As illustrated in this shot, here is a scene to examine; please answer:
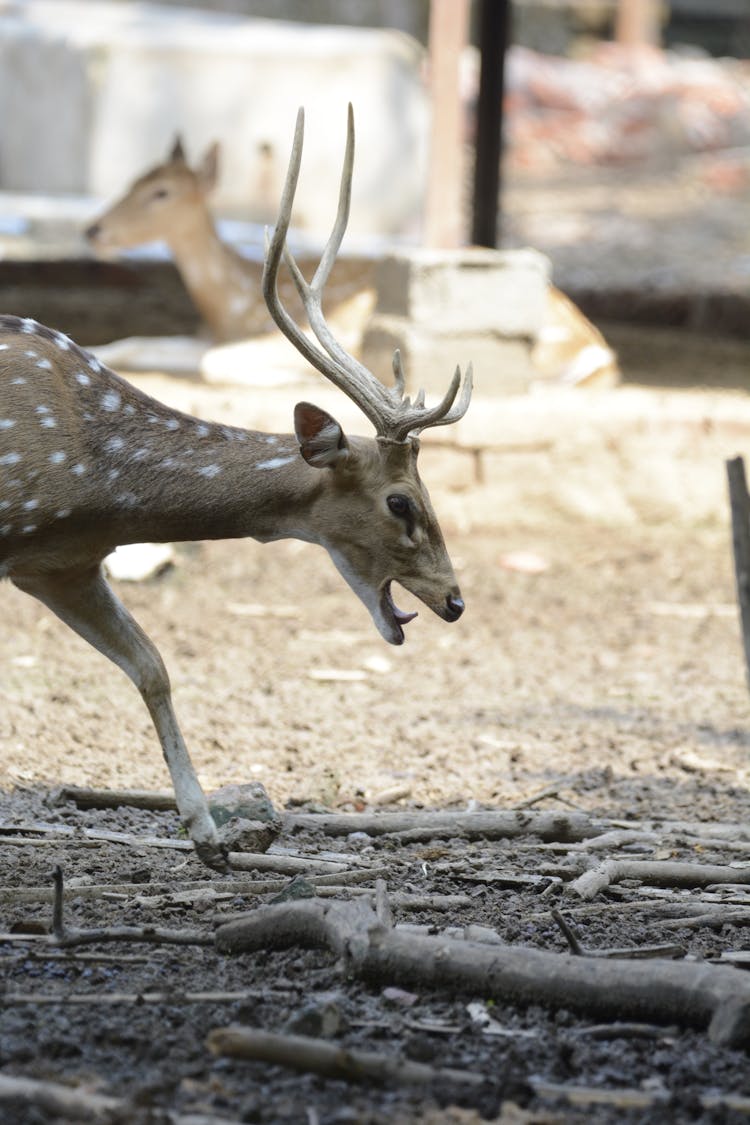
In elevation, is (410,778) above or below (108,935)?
below

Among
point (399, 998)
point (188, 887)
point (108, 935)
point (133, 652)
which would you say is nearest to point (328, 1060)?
point (399, 998)

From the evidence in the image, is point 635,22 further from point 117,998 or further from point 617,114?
point 117,998

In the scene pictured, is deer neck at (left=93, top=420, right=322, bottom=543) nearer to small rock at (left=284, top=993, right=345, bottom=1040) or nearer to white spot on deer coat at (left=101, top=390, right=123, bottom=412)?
white spot on deer coat at (left=101, top=390, right=123, bottom=412)

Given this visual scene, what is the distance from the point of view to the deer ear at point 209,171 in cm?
979

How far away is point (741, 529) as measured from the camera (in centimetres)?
559

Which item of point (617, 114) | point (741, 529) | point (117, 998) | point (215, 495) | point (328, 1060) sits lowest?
point (117, 998)

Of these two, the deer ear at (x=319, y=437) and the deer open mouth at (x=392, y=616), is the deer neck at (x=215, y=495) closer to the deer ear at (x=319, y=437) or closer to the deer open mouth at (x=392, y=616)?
the deer ear at (x=319, y=437)

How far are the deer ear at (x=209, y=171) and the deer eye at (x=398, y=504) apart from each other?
18.9 feet

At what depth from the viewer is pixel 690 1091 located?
3088 mm

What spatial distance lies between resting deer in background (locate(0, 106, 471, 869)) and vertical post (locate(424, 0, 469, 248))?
4.90 m

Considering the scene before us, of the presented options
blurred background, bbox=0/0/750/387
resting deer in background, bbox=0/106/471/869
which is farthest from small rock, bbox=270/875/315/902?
blurred background, bbox=0/0/750/387

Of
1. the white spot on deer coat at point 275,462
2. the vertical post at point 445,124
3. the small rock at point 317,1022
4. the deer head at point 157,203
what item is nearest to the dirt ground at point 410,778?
the small rock at point 317,1022

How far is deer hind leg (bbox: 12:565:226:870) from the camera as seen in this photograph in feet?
14.9

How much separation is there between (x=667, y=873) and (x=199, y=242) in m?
6.32
